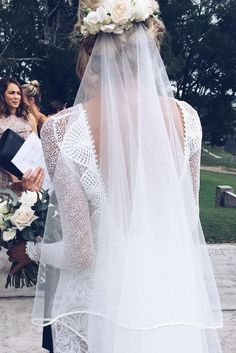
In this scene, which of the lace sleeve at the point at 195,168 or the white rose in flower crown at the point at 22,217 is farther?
the white rose in flower crown at the point at 22,217

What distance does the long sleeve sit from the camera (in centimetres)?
171

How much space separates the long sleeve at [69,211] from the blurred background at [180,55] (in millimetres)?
11370

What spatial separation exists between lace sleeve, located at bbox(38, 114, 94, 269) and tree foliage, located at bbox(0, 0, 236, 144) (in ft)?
53.6

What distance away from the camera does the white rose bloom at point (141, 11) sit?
1.76 meters

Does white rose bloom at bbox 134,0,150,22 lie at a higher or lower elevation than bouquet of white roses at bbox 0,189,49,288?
higher

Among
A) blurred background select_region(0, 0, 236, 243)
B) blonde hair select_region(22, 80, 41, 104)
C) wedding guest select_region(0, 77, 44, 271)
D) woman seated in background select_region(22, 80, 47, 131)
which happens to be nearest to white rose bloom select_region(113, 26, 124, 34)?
wedding guest select_region(0, 77, 44, 271)

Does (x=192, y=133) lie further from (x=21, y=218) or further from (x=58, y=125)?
(x=21, y=218)

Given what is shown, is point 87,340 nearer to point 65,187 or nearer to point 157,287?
point 157,287

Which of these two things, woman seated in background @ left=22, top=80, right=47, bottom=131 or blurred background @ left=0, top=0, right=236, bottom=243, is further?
blurred background @ left=0, top=0, right=236, bottom=243

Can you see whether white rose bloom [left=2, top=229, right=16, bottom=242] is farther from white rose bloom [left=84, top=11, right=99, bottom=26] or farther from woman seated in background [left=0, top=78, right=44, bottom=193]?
woman seated in background [left=0, top=78, right=44, bottom=193]

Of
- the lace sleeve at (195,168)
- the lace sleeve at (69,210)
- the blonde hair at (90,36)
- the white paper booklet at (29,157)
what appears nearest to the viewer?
the lace sleeve at (69,210)

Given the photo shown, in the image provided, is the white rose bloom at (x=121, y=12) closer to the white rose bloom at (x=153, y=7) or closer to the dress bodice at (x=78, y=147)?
the white rose bloom at (x=153, y=7)

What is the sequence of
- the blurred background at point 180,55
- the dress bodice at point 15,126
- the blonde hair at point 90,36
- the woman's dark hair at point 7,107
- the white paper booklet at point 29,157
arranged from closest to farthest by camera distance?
the blonde hair at point 90,36 → the white paper booklet at point 29,157 → the dress bodice at point 15,126 → the woman's dark hair at point 7,107 → the blurred background at point 180,55

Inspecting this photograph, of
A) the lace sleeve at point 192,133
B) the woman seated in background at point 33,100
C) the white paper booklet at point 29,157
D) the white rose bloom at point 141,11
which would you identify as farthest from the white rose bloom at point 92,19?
the woman seated in background at point 33,100
